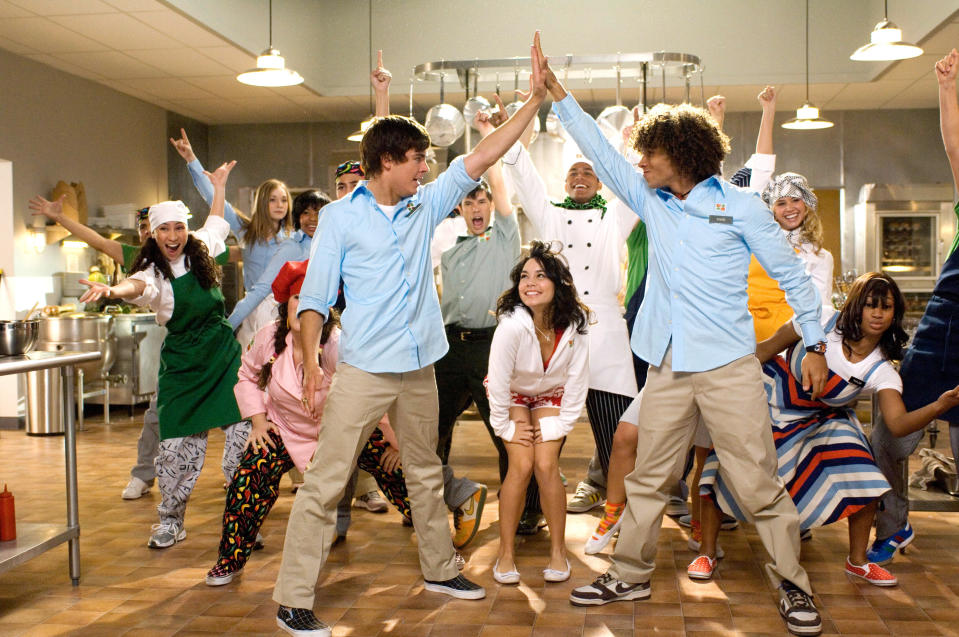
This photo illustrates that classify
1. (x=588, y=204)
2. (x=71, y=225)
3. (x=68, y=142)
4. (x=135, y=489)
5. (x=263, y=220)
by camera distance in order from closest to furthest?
(x=588, y=204) → (x=71, y=225) → (x=135, y=489) → (x=263, y=220) → (x=68, y=142)

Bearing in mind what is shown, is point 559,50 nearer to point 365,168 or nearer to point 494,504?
point 494,504

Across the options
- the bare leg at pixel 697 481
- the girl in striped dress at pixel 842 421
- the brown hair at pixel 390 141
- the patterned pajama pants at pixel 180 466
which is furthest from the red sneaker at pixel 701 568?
the patterned pajama pants at pixel 180 466

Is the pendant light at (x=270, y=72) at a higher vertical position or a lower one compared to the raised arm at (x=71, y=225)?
higher

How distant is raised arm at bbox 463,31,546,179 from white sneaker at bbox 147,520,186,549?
6.52 feet

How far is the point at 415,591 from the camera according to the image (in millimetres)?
3215

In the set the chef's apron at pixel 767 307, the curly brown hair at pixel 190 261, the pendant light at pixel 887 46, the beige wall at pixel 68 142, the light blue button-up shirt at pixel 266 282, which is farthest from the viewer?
the beige wall at pixel 68 142

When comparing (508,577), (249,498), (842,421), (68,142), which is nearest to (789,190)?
(842,421)

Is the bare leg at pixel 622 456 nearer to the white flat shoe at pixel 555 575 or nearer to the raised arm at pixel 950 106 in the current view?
the white flat shoe at pixel 555 575

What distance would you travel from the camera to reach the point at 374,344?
2.86m

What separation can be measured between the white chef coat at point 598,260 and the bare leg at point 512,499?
0.64 meters

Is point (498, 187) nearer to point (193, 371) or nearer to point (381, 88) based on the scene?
point (381, 88)

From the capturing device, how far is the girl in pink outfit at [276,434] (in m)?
3.32

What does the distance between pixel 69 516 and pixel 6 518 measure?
227mm

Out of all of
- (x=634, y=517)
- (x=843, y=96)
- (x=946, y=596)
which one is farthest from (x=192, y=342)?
(x=843, y=96)
